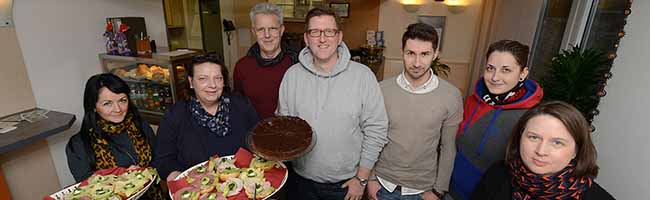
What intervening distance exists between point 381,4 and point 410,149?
4.90 m

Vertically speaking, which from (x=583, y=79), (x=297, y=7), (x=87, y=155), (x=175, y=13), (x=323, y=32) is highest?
(x=297, y=7)

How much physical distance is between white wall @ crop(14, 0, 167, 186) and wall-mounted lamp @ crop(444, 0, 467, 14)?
5.09 meters

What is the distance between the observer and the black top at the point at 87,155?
1.51 meters

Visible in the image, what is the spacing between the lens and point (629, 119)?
71.6 inches

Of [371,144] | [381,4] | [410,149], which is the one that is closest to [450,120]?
[410,149]

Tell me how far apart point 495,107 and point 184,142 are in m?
1.51

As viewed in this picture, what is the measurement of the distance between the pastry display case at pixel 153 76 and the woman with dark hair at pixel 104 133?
2.52 ft

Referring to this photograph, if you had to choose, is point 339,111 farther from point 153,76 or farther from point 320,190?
point 153,76

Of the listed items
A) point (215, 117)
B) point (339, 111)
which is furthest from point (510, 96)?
point (215, 117)

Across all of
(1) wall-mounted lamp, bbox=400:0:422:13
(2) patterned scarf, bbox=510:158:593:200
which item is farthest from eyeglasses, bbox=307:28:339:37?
(1) wall-mounted lamp, bbox=400:0:422:13

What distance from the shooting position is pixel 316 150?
145cm

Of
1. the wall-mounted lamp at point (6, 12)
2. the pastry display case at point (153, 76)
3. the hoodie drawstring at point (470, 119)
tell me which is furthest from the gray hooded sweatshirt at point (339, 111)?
the wall-mounted lamp at point (6, 12)

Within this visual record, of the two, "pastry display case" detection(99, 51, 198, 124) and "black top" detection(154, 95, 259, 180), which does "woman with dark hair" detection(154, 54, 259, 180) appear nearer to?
"black top" detection(154, 95, 259, 180)

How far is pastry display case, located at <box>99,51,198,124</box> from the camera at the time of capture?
241cm
